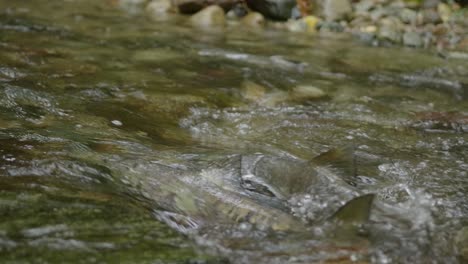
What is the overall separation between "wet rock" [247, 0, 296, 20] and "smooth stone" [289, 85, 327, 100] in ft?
17.7

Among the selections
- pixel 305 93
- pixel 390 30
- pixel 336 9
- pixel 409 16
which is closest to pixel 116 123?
pixel 305 93

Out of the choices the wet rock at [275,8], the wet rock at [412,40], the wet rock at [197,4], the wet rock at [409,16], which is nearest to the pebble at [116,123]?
the wet rock at [412,40]

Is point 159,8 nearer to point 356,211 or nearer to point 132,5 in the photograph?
point 132,5

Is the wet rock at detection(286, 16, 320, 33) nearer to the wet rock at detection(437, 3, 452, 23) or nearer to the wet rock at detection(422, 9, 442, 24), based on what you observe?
the wet rock at detection(422, 9, 442, 24)

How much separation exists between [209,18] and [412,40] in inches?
138

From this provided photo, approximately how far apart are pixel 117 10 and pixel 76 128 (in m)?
7.14

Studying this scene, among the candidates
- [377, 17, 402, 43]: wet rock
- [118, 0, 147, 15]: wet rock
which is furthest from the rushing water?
[118, 0, 147, 15]: wet rock

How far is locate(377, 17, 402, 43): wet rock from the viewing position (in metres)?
8.49

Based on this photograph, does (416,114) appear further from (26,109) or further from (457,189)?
(26,109)

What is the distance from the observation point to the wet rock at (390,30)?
8492 millimetres

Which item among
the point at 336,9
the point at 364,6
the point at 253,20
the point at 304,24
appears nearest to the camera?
the point at 304,24

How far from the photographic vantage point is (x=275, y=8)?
10.1 metres

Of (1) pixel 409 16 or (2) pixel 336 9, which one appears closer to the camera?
(1) pixel 409 16

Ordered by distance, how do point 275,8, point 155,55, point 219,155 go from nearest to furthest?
point 219,155, point 155,55, point 275,8
